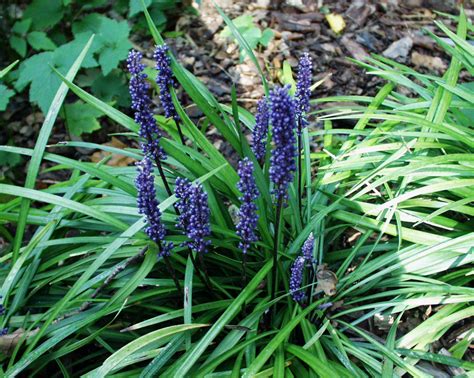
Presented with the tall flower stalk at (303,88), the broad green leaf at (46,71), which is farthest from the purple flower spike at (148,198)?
the broad green leaf at (46,71)

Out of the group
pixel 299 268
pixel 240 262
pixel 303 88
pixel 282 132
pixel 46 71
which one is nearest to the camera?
pixel 282 132

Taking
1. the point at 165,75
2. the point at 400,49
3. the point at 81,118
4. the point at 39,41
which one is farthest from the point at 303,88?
the point at 400,49

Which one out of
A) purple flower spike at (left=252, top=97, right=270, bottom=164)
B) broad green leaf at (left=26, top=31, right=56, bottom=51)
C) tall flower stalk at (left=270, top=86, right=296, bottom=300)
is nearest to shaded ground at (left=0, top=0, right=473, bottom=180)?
broad green leaf at (left=26, top=31, right=56, bottom=51)

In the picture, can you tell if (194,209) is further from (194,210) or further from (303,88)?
(303,88)

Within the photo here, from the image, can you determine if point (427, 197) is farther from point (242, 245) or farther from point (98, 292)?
point (98, 292)

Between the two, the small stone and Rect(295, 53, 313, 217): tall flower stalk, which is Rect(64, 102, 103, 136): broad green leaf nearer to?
Rect(295, 53, 313, 217): tall flower stalk

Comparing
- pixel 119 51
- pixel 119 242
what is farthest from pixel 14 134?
pixel 119 242
